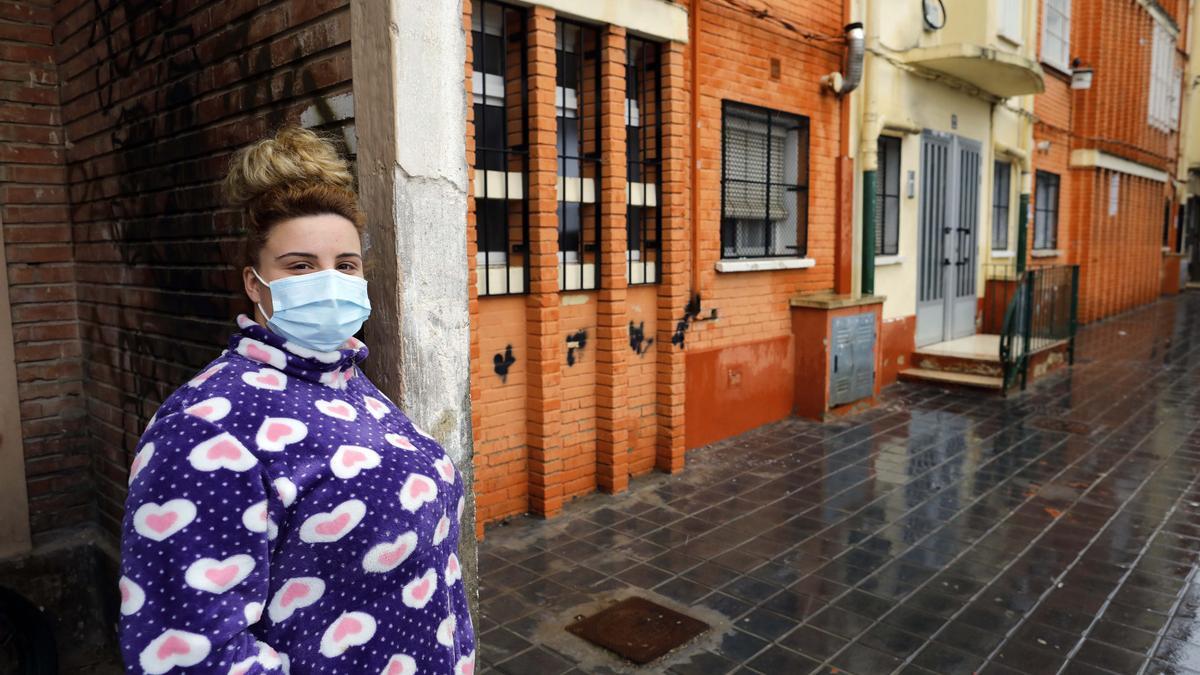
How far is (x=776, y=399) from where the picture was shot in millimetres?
7996

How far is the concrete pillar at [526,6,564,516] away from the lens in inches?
204

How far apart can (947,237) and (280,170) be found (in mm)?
10763

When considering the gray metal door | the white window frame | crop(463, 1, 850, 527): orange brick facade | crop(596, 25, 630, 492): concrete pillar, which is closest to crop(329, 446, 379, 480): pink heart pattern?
crop(463, 1, 850, 527): orange brick facade

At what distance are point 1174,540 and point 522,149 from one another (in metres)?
4.83

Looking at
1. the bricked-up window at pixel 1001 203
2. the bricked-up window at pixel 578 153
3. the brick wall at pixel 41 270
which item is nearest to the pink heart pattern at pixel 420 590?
the brick wall at pixel 41 270

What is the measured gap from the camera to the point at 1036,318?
10.3 metres

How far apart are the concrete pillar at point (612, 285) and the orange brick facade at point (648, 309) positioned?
0.01m

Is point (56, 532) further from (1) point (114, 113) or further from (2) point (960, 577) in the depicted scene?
(2) point (960, 577)

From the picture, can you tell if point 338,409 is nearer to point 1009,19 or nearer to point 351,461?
point 351,461

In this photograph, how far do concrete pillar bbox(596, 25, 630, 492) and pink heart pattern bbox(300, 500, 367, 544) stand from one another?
14.3 feet

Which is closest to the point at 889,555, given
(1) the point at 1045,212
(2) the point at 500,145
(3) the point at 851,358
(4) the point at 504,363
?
(4) the point at 504,363

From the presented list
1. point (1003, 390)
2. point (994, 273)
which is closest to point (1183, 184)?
point (994, 273)

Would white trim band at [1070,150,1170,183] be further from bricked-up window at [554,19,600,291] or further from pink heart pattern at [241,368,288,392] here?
pink heart pattern at [241,368,288,392]

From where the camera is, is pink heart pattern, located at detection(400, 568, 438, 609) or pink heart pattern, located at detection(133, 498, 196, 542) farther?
pink heart pattern, located at detection(400, 568, 438, 609)
